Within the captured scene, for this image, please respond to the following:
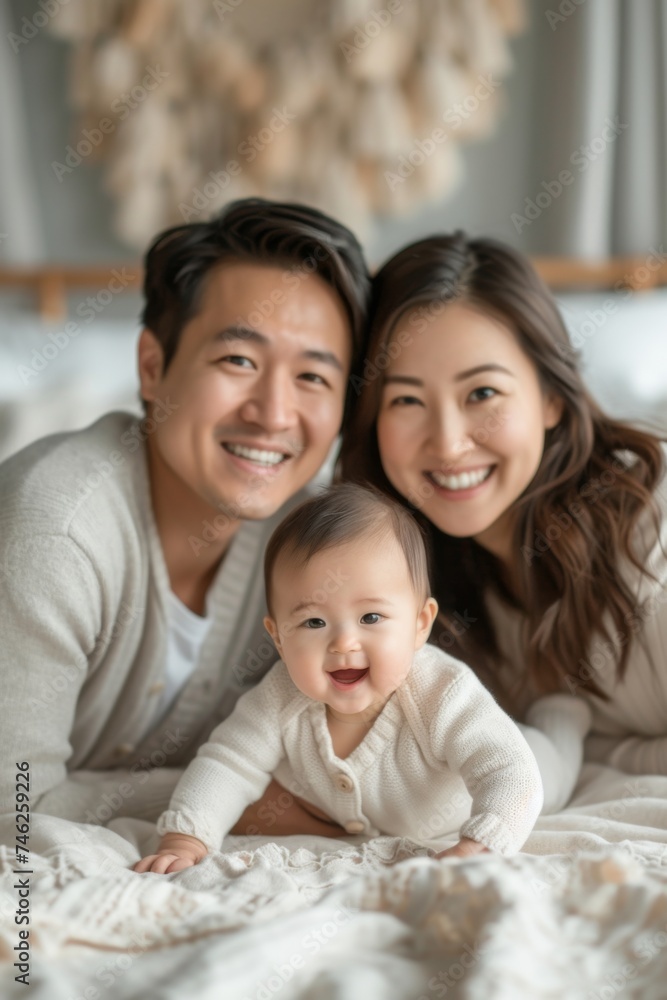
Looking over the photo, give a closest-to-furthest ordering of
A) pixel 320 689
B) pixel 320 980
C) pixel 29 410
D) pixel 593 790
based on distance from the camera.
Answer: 1. pixel 320 980
2. pixel 320 689
3. pixel 593 790
4. pixel 29 410

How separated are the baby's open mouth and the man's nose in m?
0.43

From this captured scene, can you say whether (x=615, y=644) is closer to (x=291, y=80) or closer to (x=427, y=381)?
(x=427, y=381)

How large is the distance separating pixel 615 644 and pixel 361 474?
1.53 ft

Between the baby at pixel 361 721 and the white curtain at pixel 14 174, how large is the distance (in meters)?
→ 2.21

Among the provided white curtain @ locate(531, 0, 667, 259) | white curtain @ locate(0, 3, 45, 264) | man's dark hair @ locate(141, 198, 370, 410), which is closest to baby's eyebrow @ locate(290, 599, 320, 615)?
man's dark hair @ locate(141, 198, 370, 410)

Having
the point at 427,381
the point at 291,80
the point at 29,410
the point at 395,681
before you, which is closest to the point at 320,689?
the point at 395,681

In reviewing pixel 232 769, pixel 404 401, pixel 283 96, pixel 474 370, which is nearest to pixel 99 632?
pixel 232 769

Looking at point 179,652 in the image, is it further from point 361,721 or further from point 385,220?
point 385,220

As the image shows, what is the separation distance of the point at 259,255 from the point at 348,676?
2.29 ft

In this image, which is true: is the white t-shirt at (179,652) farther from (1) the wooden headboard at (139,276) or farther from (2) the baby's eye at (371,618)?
(1) the wooden headboard at (139,276)

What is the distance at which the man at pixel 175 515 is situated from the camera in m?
1.34

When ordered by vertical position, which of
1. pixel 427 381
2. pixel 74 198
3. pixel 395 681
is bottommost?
pixel 395 681

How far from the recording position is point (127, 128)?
287cm

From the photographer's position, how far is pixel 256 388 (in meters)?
1.48
